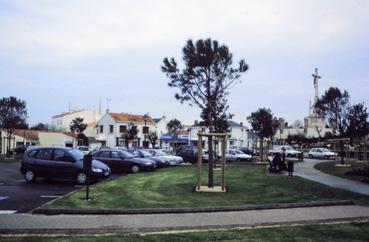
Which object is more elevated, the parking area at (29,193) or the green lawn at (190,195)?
the green lawn at (190,195)

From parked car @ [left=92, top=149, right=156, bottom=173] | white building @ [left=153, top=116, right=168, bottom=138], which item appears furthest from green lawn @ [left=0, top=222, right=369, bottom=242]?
white building @ [left=153, top=116, right=168, bottom=138]

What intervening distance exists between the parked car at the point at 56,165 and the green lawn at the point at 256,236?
11.0m

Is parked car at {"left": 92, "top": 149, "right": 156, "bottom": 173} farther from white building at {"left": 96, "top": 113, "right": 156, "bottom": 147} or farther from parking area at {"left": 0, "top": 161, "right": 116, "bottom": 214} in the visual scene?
white building at {"left": 96, "top": 113, "right": 156, "bottom": 147}

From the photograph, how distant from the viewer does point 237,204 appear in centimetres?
1273

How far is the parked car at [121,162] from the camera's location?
90.5 ft

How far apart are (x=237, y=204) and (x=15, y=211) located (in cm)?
579

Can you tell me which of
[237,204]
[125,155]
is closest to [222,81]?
[125,155]

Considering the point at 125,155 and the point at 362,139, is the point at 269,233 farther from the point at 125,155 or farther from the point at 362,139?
the point at 362,139

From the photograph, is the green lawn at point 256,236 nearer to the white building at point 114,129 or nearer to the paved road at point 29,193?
the paved road at point 29,193

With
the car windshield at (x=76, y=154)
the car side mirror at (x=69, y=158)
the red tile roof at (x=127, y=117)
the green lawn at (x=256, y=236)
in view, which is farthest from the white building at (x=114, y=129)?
the green lawn at (x=256, y=236)

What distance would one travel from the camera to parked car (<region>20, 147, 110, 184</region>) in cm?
1966

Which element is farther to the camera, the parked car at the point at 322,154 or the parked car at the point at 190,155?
the parked car at the point at 322,154

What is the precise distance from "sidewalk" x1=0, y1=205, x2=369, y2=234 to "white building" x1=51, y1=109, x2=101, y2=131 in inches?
3954

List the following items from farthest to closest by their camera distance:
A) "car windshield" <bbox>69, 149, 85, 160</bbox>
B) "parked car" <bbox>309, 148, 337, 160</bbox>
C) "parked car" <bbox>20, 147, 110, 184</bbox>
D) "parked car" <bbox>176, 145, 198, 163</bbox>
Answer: "parked car" <bbox>309, 148, 337, 160</bbox>, "parked car" <bbox>176, 145, 198, 163</bbox>, "car windshield" <bbox>69, 149, 85, 160</bbox>, "parked car" <bbox>20, 147, 110, 184</bbox>
